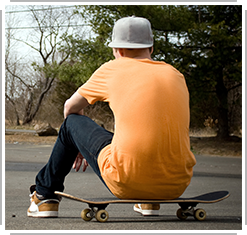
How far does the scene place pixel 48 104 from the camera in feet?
71.9

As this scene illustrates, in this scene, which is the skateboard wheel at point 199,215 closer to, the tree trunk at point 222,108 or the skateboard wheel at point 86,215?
the skateboard wheel at point 86,215

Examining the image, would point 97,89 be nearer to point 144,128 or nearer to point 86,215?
point 144,128

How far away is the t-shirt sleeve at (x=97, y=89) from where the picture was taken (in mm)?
1819

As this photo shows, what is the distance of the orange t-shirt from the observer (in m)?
1.70

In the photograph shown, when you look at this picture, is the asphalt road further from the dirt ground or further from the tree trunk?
the tree trunk

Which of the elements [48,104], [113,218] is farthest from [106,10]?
[48,104]

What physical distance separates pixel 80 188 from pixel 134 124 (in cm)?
278

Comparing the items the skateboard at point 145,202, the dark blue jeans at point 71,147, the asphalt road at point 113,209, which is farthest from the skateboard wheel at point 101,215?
the dark blue jeans at point 71,147

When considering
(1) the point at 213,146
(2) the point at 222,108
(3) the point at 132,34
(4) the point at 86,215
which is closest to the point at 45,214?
(4) the point at 86,215

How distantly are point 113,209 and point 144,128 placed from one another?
1.70 meters

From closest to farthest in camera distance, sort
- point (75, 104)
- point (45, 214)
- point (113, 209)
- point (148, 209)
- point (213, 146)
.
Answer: point (75, 104), point (45, 214), point (148, 209), point (113, 209), point (213, 146)

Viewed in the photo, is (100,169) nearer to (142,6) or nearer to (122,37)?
(122,37)

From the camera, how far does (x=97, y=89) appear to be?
185cm

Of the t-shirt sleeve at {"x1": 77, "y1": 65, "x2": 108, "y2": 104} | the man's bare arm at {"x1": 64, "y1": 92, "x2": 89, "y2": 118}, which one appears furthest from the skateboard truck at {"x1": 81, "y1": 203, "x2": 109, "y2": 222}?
the t-shirt sleeve at {"x1": 77, "y1": 65, "x2": 108, "y2": 104}
